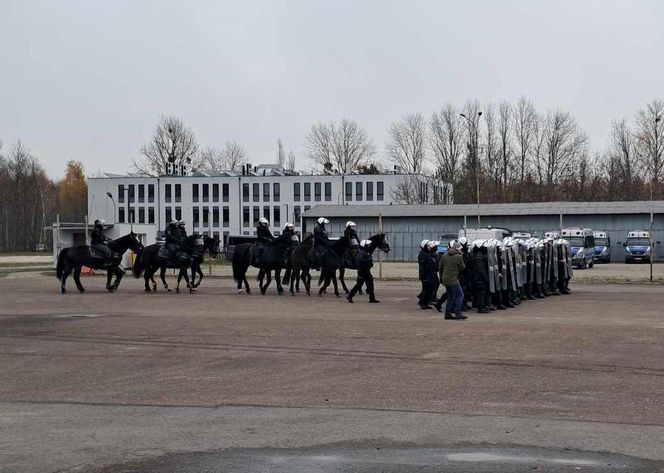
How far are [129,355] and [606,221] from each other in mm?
51589

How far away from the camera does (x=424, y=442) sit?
336 inches

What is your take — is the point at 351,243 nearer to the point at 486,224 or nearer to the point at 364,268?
the point at 364,268

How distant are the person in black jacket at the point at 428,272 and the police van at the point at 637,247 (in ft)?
115

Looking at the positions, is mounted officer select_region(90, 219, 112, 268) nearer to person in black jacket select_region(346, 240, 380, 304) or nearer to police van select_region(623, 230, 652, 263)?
person in black jacket select_region(346, 240, 380, 304)

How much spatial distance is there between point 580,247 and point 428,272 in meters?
27.8

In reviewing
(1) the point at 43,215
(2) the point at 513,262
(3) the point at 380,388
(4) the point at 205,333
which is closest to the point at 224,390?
(3) the point at 380,388

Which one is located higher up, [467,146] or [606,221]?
[467,146]

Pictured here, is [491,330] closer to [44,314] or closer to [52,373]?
[52,373]

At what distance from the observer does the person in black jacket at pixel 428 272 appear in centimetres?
2383

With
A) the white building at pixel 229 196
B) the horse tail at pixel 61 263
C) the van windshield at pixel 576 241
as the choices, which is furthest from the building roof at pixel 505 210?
the white building at pixel 229 196

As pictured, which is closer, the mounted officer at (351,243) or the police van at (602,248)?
the mounted officer at (351,243)

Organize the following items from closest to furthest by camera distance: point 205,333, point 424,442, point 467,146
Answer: point 424,442
point 205,333
point 467,146

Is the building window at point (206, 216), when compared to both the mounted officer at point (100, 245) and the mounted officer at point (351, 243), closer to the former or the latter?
the mounted officer at point (100, 245)

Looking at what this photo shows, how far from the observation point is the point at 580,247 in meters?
49.6
